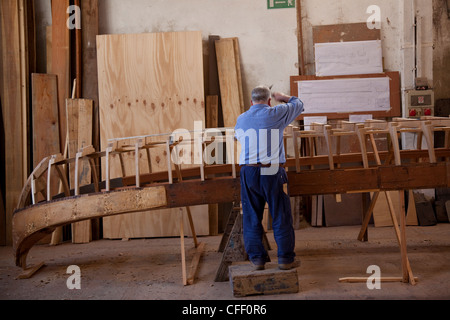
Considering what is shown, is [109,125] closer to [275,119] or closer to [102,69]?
[102,69]

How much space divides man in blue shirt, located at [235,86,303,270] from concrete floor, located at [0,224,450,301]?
0.47 metres

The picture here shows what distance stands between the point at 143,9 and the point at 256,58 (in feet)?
5.87

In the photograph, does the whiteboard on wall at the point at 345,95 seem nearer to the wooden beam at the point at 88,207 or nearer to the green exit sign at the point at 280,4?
the green exit sign at the point at 280,4

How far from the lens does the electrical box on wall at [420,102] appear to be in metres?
7.12

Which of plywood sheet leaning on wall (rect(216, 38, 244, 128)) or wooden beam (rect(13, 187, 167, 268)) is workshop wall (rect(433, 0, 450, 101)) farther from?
wooden beam (rect(13, 187, 167, 268))

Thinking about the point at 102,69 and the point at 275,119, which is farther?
the point at 102,69

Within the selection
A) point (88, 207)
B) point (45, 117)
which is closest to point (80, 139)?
point (45, 117)

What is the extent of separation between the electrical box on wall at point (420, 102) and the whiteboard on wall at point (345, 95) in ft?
0.98

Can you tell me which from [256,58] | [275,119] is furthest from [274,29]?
[275,119]

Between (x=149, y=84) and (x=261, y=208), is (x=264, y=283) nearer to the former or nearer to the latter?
(x=261, y=208)

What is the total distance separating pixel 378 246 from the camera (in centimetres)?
612

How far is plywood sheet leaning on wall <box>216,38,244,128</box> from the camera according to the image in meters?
7.20
